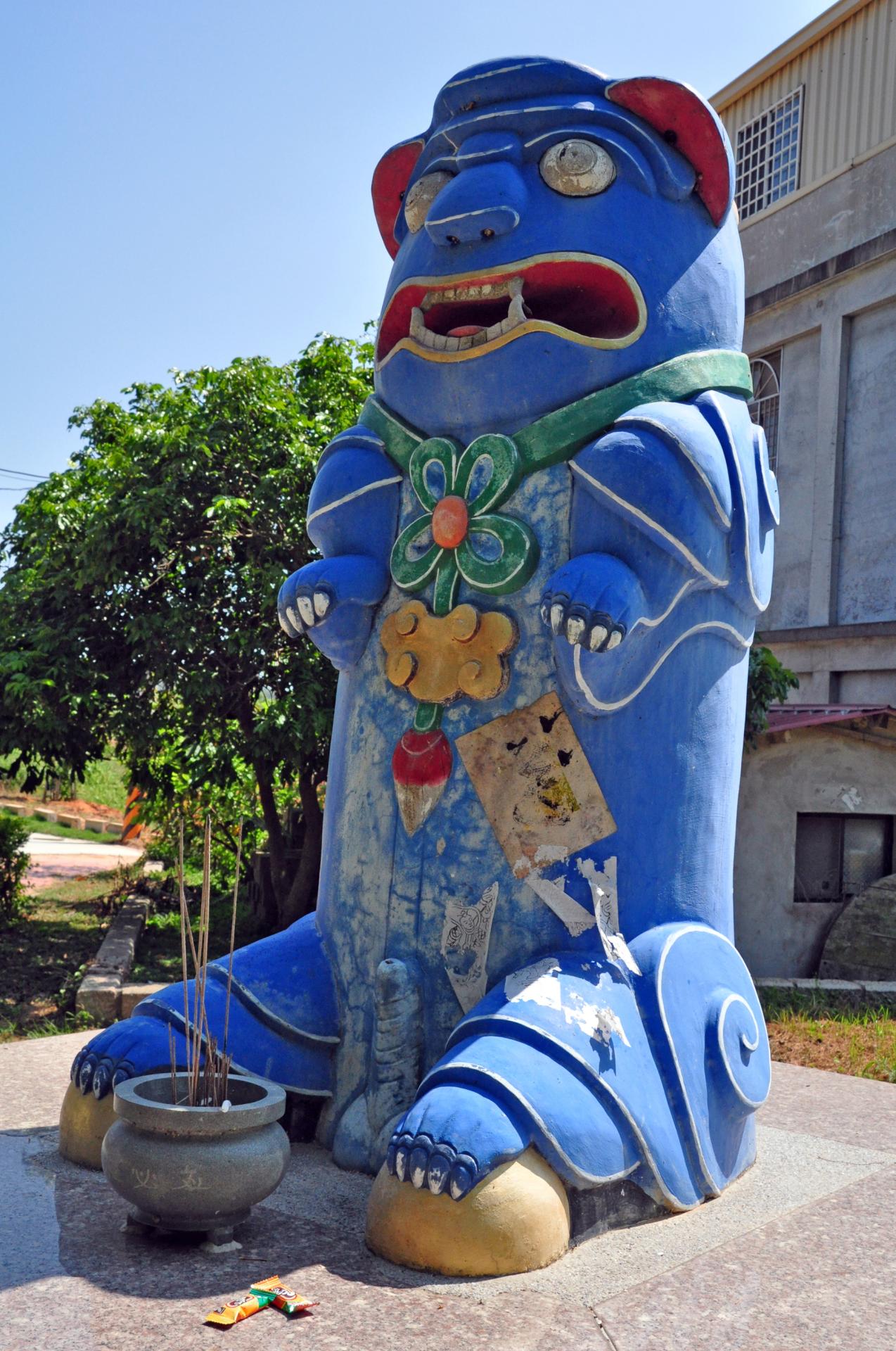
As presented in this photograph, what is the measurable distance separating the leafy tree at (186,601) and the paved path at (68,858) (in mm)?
4775

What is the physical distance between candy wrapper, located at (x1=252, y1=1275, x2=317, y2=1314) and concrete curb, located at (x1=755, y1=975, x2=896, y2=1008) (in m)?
5.22

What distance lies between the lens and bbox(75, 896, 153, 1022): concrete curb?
6383mm

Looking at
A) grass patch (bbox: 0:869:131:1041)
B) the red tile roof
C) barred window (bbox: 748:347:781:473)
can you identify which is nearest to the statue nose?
grass patch (bbox: 0:869:131:1041)

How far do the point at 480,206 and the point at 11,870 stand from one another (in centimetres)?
799

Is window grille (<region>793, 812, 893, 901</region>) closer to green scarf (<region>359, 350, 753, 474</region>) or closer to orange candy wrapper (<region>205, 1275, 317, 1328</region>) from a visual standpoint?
green scarf (<region>359, 350, 753, 474</region>)

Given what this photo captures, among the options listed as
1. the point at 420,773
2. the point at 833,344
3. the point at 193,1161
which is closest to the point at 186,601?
the point at 420,773

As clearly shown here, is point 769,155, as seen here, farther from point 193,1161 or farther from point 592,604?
point 193,1161

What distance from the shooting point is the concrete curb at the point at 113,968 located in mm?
6383

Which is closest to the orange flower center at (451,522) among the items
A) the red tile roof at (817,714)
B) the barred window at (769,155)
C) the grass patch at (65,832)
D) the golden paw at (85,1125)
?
the golden paw at (85,1125)

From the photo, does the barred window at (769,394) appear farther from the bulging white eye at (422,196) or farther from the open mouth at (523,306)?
the open mouth at (523,306)

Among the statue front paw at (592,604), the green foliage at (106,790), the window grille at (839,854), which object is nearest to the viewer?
the statue front paw at (592,604)

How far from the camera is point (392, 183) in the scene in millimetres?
4172

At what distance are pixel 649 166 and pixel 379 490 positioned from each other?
4.00 feet

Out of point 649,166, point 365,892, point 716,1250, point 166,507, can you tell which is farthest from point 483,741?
point 166,507
